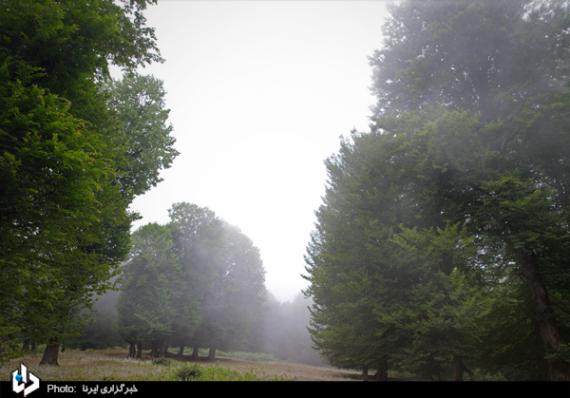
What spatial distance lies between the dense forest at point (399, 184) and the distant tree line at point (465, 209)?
0.07m

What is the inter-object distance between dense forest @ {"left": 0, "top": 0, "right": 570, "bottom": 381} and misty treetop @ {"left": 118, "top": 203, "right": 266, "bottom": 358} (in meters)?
11.9

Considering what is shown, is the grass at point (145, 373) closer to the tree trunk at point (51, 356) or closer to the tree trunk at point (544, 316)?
the tree trunk at point (51, 356)

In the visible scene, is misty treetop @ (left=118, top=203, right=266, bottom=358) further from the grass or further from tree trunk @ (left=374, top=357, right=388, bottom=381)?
tree trunk @ (left=374, top=357, right=388, bottom=381)

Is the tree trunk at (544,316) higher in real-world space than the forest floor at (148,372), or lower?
higher

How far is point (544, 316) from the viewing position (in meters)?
9.88

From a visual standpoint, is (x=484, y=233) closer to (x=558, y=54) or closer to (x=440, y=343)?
(x=440, y=343)

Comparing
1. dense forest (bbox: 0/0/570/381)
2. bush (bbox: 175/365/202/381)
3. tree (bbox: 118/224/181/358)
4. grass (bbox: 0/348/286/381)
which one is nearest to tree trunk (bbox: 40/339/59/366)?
dense forest (bbox: 0/0/570/381)

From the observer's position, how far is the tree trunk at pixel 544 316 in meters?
9.38
